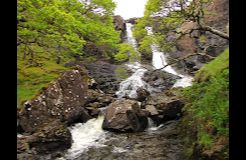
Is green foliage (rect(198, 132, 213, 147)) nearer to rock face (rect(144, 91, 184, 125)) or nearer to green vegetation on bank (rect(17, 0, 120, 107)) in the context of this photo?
rock face (rect(144, 91, 184, 125))

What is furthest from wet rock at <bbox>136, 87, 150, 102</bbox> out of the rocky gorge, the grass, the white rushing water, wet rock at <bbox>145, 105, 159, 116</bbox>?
the grass

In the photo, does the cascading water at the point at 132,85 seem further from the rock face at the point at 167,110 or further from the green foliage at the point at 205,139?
the green foliage at the point at 205,139

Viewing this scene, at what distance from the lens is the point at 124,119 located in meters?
17.2

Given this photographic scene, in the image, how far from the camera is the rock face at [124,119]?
55.9ft

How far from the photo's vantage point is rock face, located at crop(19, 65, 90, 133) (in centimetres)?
1521

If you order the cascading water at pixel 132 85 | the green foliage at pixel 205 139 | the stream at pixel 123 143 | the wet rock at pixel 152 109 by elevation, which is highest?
the cascading water at pixel 132 85

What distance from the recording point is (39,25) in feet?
51.8

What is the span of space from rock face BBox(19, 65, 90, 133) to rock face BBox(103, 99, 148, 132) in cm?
175

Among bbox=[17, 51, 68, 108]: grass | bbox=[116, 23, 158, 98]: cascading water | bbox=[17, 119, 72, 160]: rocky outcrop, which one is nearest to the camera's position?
bbox=[17, 119, 72, 160]: rocky outcrop

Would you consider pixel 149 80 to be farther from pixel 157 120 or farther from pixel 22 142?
pixel 22 142

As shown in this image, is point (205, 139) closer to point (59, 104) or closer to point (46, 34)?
point (59, 104)

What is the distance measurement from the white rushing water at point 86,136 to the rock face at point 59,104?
54 cm

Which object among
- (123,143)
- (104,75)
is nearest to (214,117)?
(123,143)

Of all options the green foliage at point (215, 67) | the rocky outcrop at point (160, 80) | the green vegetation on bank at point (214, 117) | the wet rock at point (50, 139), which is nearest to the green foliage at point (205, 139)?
the green vegetation on bank at point (214, 117)
